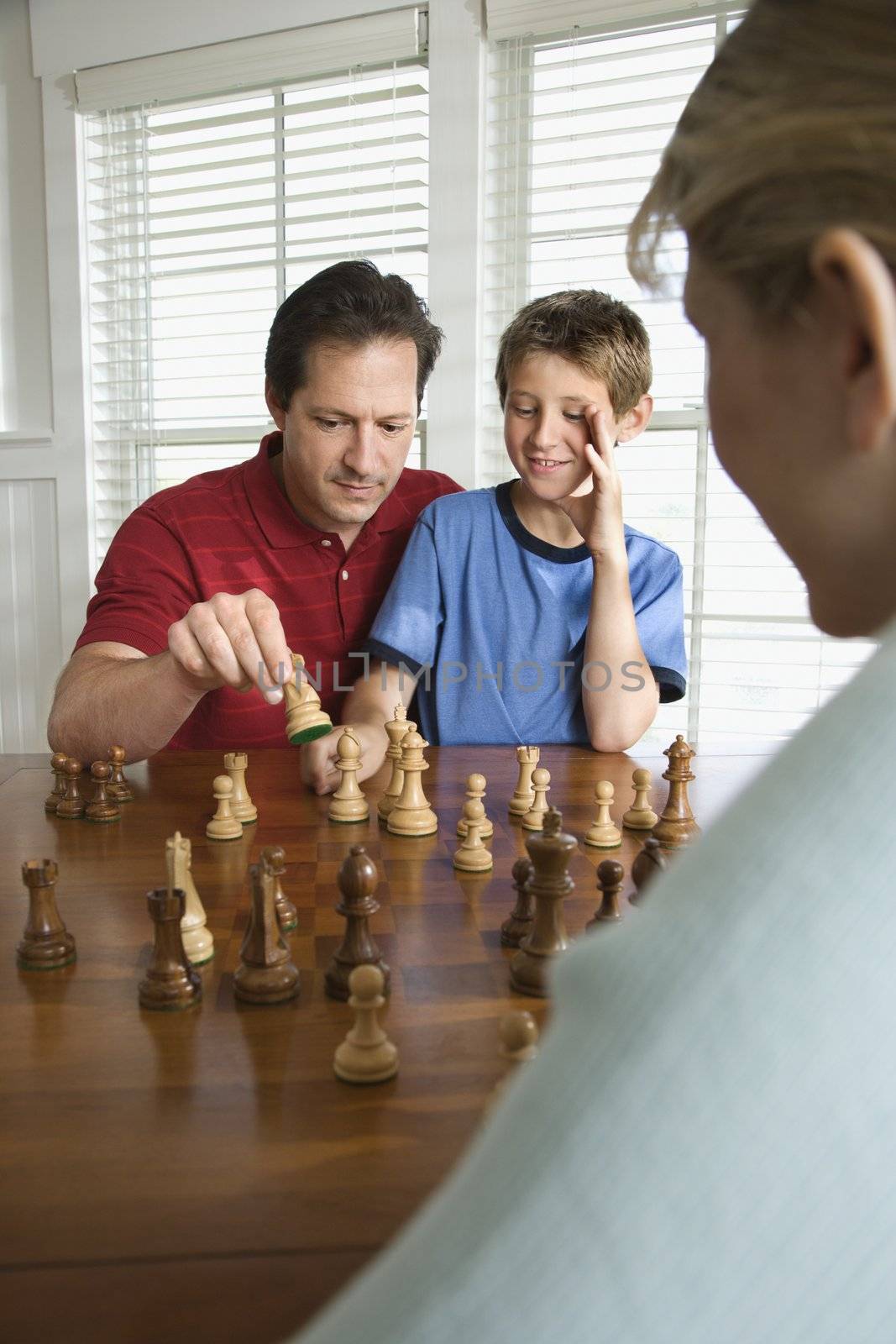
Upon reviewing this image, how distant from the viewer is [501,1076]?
0.74 meters

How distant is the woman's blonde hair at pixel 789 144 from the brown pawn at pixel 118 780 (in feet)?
3.90

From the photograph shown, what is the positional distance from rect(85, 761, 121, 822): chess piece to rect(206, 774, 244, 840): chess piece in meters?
0.17

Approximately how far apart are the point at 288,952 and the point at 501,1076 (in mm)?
249

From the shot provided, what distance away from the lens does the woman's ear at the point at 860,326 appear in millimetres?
456

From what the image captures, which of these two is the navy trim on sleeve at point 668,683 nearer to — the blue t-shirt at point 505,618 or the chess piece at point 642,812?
the blue t-shirt at point 505,618

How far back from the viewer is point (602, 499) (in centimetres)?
203

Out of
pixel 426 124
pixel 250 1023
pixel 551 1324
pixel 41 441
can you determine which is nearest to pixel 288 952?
pixel 250 1023

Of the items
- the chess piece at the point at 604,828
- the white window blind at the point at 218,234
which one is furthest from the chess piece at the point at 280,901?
the white window blind at the point at 218,234

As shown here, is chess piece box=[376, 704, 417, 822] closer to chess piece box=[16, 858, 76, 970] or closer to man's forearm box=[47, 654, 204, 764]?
man's forearm box=[47, 654, 204, 764]

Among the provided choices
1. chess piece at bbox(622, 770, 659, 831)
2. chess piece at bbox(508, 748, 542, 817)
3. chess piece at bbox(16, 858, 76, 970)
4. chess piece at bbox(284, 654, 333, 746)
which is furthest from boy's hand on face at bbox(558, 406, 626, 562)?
chess piece at bbox(16, 858, 76, 970)

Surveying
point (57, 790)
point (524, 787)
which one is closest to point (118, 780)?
point (57, 790)

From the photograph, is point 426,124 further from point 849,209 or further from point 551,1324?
point 551,1324

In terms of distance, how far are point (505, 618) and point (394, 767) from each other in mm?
779

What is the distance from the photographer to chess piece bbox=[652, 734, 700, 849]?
1306 millimetres
